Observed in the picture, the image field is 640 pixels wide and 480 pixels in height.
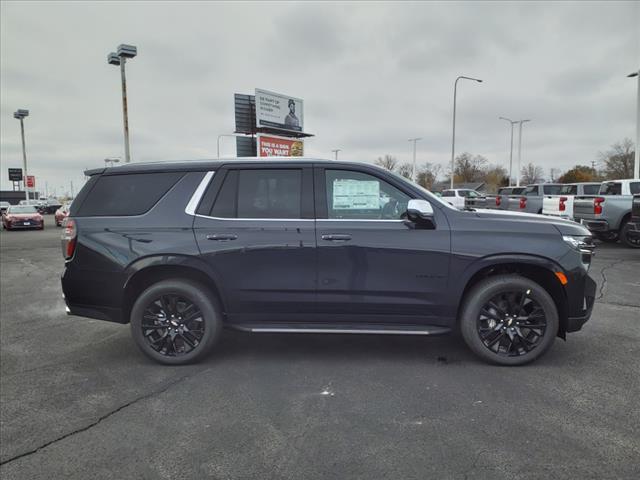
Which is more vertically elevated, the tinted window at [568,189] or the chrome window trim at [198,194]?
the tinted window at [568,189]

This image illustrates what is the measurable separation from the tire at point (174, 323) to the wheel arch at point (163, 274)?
7 centimetres

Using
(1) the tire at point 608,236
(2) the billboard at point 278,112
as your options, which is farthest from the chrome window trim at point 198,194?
(2) the billboard at point 278,112

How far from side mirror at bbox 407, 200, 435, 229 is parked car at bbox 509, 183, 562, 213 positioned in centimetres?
1602

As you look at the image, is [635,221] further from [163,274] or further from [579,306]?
Answer: [163,274]

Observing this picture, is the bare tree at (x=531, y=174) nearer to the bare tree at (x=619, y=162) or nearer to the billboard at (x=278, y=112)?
the bare tree at (x=619, y=162)

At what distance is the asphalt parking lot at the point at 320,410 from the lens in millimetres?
2600

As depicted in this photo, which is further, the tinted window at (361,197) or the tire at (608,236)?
the tire at (608,236)

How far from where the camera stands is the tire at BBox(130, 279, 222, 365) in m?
4.07

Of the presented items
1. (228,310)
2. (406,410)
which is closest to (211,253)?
(228,310)

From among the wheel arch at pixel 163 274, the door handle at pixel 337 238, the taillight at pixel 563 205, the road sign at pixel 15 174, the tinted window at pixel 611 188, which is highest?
the road sign at pixel 15 174

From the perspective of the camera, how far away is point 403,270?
394 centimetres

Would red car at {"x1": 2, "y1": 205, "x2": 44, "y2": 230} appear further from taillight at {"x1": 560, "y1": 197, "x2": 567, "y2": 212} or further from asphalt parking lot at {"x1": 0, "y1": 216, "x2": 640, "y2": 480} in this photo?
taillight at {"x1": 560, "y1": 197, "x2": 567, "y2": 212}

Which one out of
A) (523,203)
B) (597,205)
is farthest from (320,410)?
(523,203)

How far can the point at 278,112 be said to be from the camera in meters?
21.1
